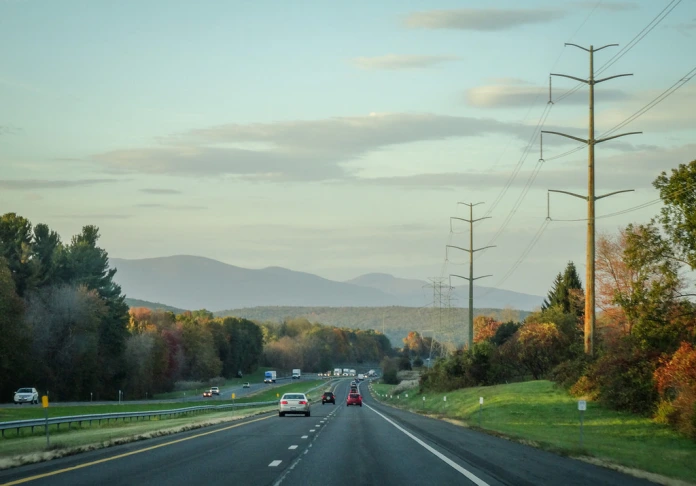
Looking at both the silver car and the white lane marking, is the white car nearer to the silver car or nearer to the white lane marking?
the silver car

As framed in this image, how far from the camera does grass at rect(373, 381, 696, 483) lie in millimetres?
24375

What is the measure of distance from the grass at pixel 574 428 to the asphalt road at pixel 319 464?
5.57 feet

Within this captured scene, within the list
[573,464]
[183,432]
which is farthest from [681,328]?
Answer: [183,432]

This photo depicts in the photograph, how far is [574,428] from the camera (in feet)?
128

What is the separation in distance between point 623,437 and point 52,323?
82.1 metres

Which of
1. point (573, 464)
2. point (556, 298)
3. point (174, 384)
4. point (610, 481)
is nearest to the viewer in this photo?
point (610, 481)

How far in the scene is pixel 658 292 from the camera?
37.2m

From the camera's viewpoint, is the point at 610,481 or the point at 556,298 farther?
the point at 556,298

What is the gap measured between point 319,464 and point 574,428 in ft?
69.7

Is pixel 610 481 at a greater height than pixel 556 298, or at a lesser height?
lesser

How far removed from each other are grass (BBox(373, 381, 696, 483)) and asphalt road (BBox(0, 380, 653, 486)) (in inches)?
66.8

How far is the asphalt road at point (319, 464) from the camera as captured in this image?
17391 mm

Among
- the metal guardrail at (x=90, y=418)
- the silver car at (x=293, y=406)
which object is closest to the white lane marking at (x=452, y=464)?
the metal guardrail at (x=90, y=418)

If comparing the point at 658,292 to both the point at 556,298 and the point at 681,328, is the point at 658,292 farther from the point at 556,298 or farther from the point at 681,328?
the point at 556,298
